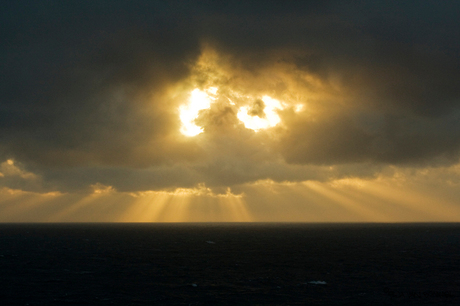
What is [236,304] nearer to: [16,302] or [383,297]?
[383,297]

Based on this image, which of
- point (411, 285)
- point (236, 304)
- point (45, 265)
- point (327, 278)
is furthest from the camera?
point (45, 265)

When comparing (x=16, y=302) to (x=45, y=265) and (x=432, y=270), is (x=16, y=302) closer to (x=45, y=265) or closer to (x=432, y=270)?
(x=45, y=265)

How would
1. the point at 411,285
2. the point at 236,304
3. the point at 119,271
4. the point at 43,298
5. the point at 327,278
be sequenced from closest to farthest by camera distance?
the point at 236,304, the point at 43,298, the point at 411,285, the point at 327,278, the point at 119,271

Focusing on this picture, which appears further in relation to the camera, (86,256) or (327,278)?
(86,256)

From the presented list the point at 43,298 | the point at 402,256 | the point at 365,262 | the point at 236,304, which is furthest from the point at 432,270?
the point at 43,298

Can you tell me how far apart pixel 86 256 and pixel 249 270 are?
156ft

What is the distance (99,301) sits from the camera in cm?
4734

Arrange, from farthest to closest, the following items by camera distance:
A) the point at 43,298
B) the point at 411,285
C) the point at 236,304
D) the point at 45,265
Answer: the point at 45,265, the point at 411,285, the point at 43,298, the point at 236,304

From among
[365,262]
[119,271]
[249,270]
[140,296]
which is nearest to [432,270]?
[365,262]

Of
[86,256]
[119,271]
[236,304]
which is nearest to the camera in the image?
[236,304]

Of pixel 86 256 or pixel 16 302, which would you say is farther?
pixel 86 256

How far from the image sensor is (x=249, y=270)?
70.2m

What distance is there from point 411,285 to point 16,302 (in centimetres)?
5787

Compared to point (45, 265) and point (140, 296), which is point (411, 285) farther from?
point (45, 265)
